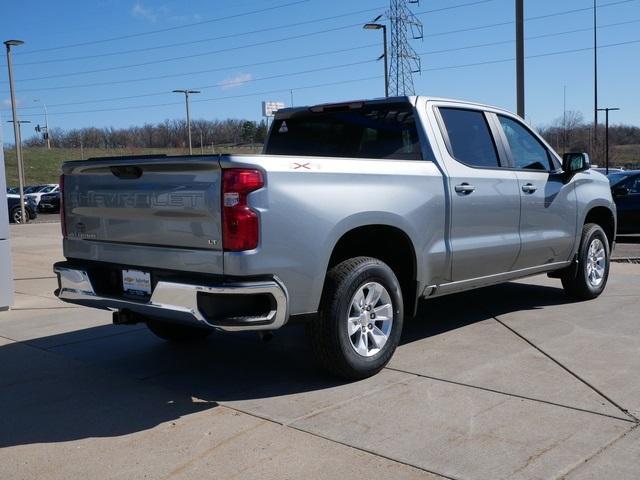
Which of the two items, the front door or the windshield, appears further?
the windshield

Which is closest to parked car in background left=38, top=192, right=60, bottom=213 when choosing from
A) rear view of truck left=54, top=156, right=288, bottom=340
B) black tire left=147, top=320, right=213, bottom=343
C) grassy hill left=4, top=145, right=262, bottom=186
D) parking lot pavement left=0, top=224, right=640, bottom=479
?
grassy hill left=4, top=145, right=262, bottom=186

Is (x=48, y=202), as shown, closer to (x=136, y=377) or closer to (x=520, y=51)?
(x=520, y=51)

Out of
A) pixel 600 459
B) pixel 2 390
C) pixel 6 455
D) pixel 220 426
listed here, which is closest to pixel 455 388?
pixel 600 459

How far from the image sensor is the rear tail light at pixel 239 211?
4051mm

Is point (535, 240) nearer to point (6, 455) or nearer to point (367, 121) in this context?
point (367, 121)

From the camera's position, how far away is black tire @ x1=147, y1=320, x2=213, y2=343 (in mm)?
5961

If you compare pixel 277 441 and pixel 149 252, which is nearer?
pixel 277 441

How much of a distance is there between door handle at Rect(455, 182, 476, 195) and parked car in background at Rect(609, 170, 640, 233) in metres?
9.82

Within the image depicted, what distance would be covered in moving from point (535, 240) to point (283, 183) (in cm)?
316

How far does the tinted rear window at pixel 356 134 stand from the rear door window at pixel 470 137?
385 mm

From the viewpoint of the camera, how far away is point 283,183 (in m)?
4.21

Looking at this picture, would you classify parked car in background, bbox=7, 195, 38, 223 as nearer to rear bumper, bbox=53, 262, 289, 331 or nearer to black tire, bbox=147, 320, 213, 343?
black tire, bbox=147, 320, 213, 343

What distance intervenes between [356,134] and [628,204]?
407 inches

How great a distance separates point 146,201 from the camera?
4.47 metres
